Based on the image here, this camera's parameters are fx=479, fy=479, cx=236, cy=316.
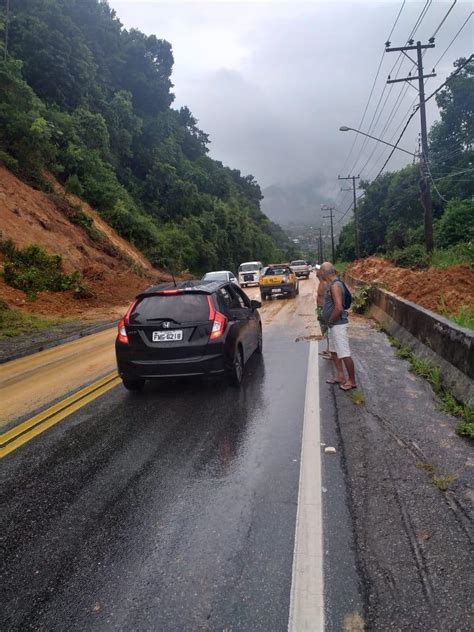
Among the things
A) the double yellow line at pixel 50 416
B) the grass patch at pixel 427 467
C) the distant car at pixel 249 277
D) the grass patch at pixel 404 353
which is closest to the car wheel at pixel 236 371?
the double yellow line at pixel 50 416

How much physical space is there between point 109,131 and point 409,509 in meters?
46.5

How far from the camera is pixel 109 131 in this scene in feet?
145

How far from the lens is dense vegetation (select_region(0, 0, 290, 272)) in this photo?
Answer: 2686cm

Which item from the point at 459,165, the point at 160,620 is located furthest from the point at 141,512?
the point at 459,165

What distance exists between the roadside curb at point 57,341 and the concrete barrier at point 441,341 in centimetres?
854

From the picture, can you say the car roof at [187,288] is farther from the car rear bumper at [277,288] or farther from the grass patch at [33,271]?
the car rear bumper at [277,288]

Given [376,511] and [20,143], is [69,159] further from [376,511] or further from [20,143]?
[376,511]

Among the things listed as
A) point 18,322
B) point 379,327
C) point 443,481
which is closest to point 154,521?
point 443,481

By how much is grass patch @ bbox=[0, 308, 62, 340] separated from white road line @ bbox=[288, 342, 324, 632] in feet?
37.1

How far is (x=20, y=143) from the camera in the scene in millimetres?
25656

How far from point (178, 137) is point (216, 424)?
6889 cm

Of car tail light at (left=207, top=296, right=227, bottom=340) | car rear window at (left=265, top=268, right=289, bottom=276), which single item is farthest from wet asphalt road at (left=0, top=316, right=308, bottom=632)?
car rear window at (left=265, top=268, right=289, bottom=276)

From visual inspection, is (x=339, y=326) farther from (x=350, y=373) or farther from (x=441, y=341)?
(x=441, y=341)

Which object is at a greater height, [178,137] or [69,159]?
[178,137]
